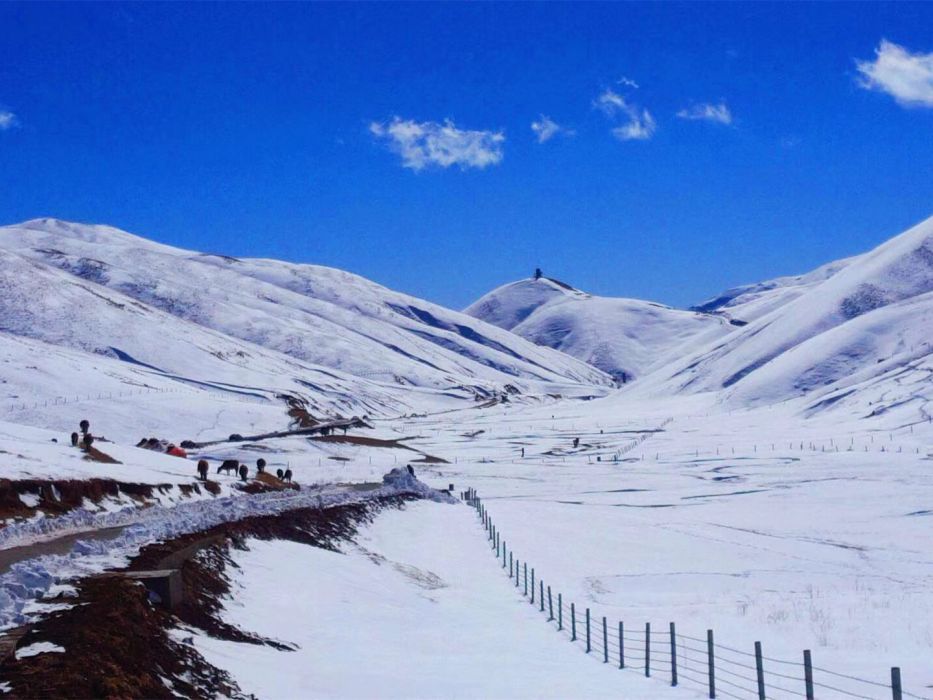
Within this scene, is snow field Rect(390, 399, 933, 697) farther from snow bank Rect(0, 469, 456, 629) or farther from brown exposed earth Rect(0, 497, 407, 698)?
brown exposed earth Rect(0, 497, 407, 698)

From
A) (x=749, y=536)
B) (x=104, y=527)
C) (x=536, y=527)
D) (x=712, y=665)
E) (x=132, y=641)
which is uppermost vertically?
(x=104, y=527)

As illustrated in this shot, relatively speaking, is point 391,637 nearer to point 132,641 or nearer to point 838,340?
point 132,641

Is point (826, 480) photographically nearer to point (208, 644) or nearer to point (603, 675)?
point (603, 675)

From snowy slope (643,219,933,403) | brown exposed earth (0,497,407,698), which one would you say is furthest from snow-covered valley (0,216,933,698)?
snowy slope (643,219,933,403)

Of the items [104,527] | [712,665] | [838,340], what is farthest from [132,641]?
[838,340]

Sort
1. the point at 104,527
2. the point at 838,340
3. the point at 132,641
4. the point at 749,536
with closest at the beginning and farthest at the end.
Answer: the point at 132,641 < the point at 104,527 < the point at 749,536 < the point at 838,340

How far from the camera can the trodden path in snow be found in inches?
530

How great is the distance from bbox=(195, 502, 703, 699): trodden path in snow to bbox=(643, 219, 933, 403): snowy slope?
99.2 m

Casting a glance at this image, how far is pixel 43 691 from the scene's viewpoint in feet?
29.8

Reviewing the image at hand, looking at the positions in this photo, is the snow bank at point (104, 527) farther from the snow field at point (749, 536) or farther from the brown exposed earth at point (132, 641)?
the snow field at point (749, 536)

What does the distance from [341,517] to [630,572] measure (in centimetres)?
992

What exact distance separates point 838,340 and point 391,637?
141 m

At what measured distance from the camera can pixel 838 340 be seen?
14775 cm

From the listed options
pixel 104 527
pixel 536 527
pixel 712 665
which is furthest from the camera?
pixel 536 527
